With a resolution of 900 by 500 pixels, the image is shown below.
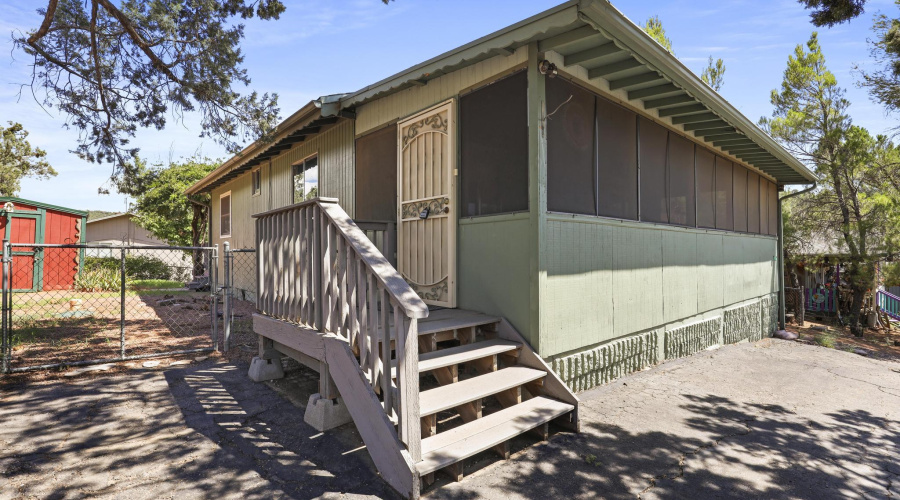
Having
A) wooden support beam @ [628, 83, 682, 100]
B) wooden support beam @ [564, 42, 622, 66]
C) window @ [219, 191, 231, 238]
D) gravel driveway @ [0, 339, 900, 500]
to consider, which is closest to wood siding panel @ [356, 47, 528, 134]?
wooden support beam @ [564, 42, 622, 66]

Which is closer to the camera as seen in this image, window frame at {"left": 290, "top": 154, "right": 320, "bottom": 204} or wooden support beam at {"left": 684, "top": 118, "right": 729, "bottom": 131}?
wooden support beam at {"left": 684, "top": 118, "right": 729, "bottom": 131}

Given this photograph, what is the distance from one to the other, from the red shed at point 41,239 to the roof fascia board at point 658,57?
535 inches

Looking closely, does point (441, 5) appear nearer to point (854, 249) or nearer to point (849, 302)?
point (854, 249)

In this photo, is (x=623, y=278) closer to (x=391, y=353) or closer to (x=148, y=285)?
(x=391, y=353)

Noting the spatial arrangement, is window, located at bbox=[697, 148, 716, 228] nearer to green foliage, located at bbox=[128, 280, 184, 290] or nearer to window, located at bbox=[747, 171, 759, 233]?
window, located at bbox=[747, 171, 759, 233]

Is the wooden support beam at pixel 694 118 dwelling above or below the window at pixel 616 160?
above

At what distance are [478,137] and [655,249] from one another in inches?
110

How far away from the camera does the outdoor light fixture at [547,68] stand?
11.7ft

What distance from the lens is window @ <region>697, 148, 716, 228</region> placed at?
6.37m

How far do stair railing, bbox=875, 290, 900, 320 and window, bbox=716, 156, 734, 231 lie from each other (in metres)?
10.4

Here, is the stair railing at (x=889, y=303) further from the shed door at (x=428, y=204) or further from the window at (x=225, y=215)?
the window at (x=225, y=215)

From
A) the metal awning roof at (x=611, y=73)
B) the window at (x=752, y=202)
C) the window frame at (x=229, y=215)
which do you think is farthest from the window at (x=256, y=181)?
the window at (x=752, y=202)

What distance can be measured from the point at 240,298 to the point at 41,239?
610 centimetres

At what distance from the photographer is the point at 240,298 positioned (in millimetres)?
11070
